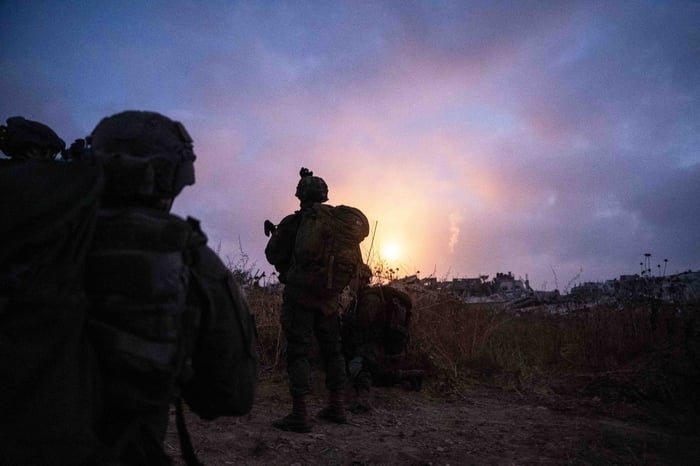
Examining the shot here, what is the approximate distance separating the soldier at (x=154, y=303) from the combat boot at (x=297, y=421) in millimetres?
2722

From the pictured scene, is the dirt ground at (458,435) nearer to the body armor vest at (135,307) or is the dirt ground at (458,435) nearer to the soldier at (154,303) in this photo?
the soldier at (154,303)

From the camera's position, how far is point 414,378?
589 cm

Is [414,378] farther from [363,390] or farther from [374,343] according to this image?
[363,390]

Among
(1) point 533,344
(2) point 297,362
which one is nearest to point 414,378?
(2) point 297,362

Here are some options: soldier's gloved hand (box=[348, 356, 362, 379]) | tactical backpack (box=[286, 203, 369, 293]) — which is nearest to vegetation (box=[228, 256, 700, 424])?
soldier's gloved hand (box=[348, 356, 362, 379])

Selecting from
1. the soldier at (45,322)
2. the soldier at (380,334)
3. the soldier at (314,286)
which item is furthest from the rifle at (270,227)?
the soldier at (45,322)

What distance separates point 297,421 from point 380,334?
1.87 m

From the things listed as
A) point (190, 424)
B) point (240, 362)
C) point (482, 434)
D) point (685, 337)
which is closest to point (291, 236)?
point (190, 424)

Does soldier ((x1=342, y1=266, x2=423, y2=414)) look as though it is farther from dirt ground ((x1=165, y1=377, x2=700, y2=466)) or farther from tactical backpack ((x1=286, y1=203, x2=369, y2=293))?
tactical backpack ((x1=286, y1=203, x2=369, y2=293))

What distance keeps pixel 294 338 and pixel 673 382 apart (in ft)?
14.7

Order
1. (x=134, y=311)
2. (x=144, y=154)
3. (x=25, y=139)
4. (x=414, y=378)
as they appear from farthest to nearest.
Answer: (x=414, y=378) → (x=25, y=139) → (x=144, y=154) → (x=134, y=311)

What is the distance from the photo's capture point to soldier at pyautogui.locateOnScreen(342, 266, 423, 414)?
556 centimetres

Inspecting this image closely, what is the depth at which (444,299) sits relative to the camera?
7742 mm

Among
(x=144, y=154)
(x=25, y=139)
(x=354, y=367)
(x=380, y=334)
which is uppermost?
(x=25, y=139)
